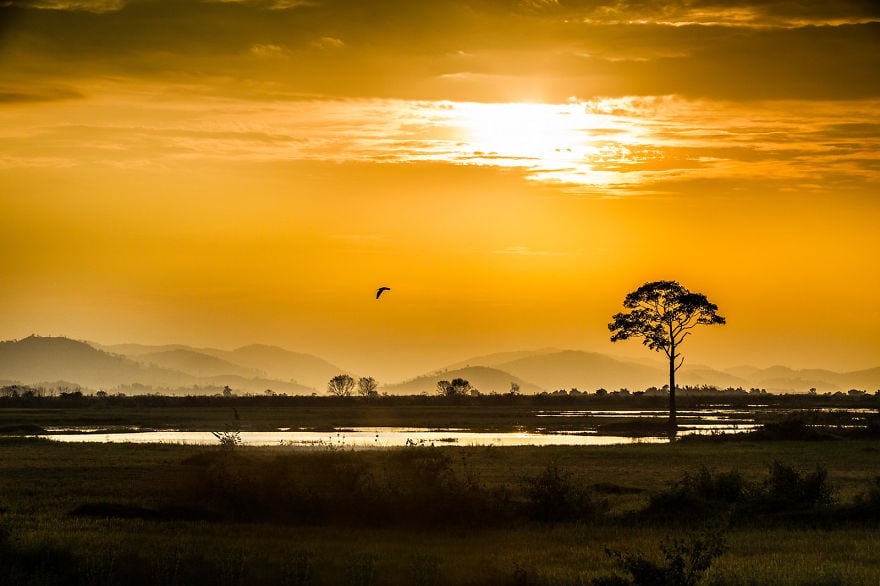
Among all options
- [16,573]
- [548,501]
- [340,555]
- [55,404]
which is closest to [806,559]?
[548,501]

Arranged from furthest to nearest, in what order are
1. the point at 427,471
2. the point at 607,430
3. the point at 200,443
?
the point at 607,430, the point at 200,443, the point at 427,471

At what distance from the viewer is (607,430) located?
78.6m

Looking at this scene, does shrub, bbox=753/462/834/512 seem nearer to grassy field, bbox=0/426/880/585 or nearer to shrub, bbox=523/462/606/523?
grassy field, bbox=0/426/880/585

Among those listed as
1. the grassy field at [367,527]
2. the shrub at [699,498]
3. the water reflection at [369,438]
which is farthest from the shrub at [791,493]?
the water reflection at [369,438]

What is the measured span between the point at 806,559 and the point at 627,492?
12.2 m

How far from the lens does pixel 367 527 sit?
29.0 meters

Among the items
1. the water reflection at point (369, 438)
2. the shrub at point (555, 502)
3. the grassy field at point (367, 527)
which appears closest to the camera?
the grassy field at point (367, 527)

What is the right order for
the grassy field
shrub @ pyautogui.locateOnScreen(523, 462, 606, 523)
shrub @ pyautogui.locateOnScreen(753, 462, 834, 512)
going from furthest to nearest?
shrub @ pyautogui.locateOnScreen(753, 462, 834, 512) < shrub @ pyautogui.locateOnScreen(523, 462, 606, 523) < the grassy field

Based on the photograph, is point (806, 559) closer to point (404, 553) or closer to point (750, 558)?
point (750, 558)

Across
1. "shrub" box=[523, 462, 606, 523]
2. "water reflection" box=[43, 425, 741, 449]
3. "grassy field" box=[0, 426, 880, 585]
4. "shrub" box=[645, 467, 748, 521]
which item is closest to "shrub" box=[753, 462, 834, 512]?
"grassy field" box=[0, 426, 880, 585]

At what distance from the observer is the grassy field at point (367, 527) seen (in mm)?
21922

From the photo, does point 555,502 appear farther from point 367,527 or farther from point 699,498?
point 367,527

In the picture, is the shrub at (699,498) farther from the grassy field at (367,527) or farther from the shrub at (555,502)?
the shrub at (555,502)

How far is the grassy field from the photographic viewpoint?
21.9 metres
